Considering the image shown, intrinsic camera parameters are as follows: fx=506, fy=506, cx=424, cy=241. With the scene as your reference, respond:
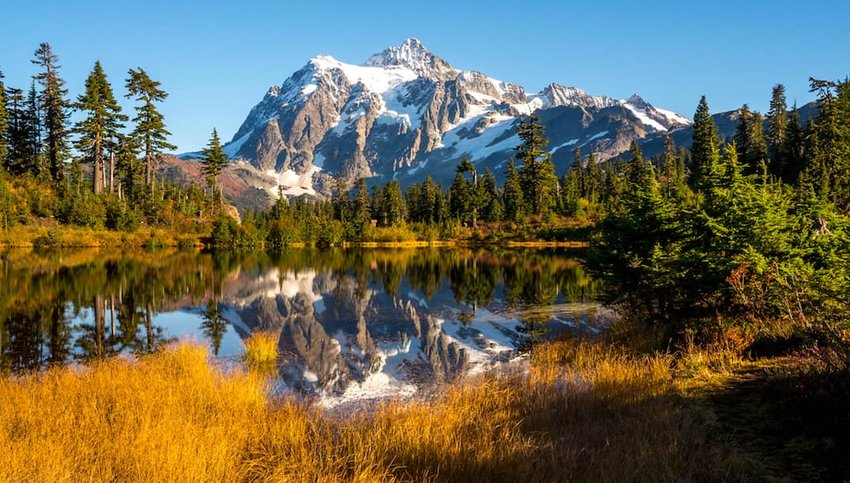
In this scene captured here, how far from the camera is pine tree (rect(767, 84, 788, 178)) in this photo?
8294 centimetres

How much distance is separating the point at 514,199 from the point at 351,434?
325 ft

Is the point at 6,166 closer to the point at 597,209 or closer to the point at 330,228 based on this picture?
the point at 330,228

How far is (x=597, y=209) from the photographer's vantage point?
98.9 meters

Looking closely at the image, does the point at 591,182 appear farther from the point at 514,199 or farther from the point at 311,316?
the point at 311,316

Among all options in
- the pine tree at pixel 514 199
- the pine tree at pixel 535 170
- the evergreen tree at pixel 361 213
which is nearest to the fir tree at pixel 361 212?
the evergreen tree at pixel 361 213

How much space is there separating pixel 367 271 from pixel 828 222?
36969mm

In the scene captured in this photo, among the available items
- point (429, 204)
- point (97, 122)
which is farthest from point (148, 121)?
point (429, 204)

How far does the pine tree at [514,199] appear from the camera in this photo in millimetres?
97594

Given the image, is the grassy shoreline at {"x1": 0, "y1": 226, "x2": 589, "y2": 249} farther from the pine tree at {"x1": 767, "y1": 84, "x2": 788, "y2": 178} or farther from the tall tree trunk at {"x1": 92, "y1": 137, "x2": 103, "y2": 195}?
the pine tree at {"x1": 767, "y1": 84, "x2": 788, "y2": 178}

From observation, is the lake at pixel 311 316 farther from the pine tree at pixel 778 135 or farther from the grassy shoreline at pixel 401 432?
the pine tree at pixel 778 135

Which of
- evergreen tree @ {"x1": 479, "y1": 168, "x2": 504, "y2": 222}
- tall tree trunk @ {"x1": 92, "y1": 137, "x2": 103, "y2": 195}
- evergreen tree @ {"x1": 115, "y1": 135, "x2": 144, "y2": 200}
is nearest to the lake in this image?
tall tree trunk @ {"x1": 92, "y1": 137, "x2": 103, "y2": 195}

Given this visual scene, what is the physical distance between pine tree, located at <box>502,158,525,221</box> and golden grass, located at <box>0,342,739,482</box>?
87863 millimetres

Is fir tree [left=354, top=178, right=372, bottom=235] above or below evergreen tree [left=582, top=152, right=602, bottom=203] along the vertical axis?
below

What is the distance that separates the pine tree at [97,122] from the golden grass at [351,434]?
72.3 metres
